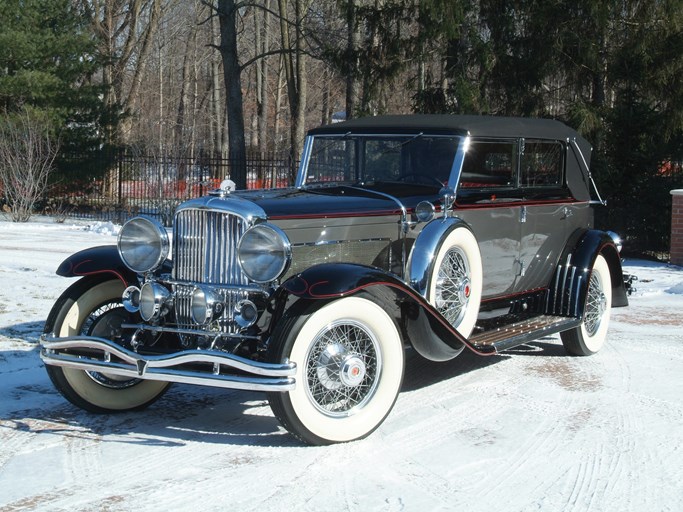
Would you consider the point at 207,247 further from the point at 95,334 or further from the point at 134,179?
the point at 134,179

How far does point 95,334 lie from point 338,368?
1624 mm

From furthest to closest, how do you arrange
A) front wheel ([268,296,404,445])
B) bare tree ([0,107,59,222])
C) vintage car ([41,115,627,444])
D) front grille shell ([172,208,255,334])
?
1. bare tree ([0,107,59,222])
2. front grille shell ([172,208,255,334])
3. vintage car ([41,115,627,444])
4. front wheel ([268,296,404,445])

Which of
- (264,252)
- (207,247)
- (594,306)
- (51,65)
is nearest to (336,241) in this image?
(264,252)

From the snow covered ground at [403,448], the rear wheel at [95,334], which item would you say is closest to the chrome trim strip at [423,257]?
the snow covered ground at [403,448]

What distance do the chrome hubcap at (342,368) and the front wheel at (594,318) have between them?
9.07ft

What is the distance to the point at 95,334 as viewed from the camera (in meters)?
5.46

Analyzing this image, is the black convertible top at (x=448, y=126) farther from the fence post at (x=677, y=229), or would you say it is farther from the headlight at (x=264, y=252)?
the fence post at (x=677, y=229)

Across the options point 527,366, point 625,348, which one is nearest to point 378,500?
point 527,366

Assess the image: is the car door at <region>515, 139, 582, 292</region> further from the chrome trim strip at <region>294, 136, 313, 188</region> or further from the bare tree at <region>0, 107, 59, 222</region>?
the bare tree at <region>0, 107, 59, 222</region>

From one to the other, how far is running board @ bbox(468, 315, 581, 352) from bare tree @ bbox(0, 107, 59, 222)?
14.9 m

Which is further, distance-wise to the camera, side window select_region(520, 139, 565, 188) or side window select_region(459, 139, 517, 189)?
side window select_region(520, 139, 565, 188)

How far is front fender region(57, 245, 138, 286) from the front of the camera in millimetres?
5434

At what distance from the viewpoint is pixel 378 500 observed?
13.1 feet

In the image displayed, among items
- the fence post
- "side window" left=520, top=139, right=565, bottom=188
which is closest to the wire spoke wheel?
"side window" left=520, top=139, right=565, bottom=188
